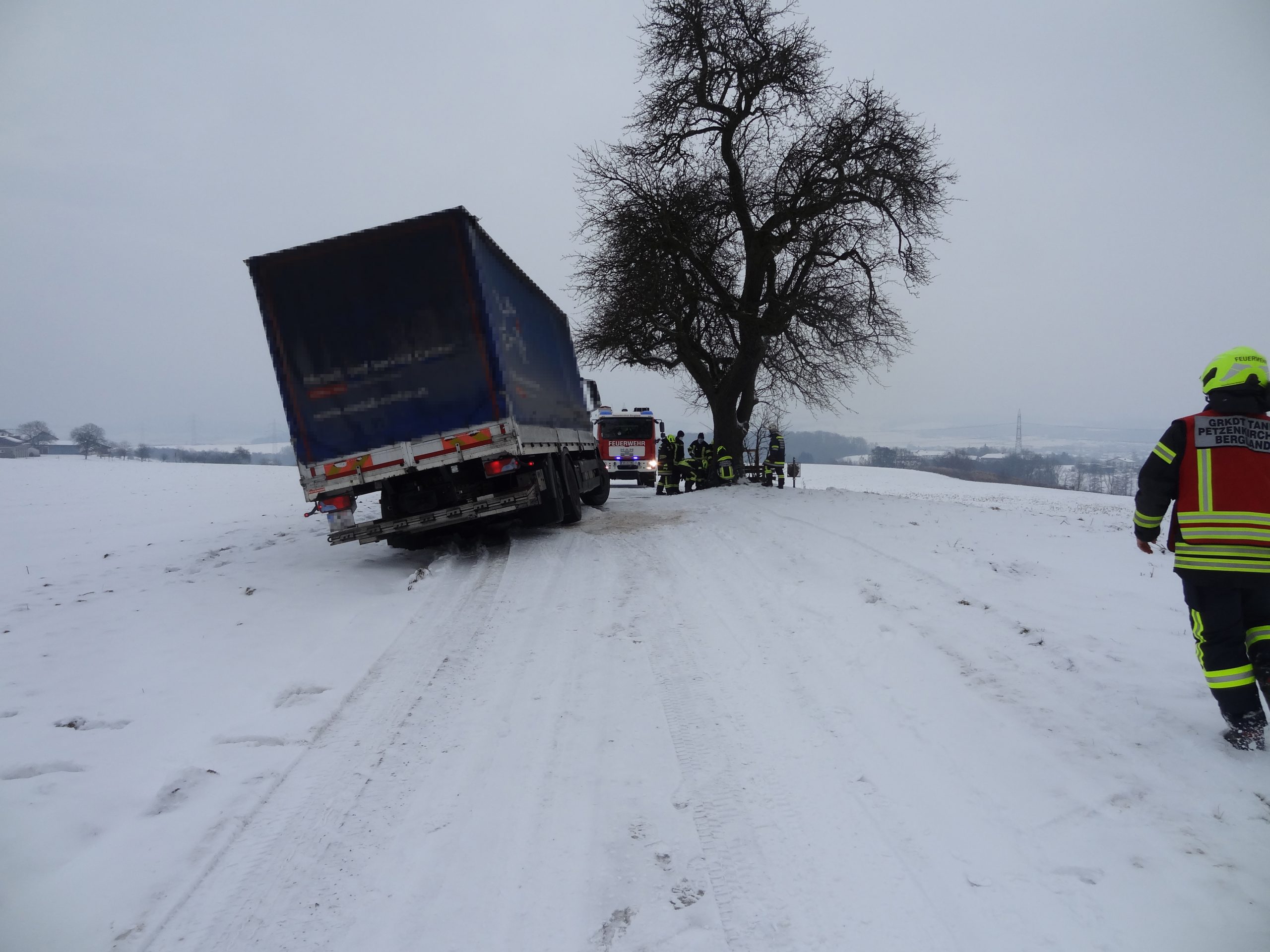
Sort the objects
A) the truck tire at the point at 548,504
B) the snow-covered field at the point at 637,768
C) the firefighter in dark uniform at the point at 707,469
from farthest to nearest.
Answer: the firefighter in dark uniform at the point at 707,469 < the truck tire at the point at 548,504 < the snow-covered field at the point at 637,768

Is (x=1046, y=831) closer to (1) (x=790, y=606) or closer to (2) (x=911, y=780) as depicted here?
(2) (x=911, y=780)

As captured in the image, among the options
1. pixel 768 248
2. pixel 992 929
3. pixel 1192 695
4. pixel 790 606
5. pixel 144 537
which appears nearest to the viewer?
pixel 992 929

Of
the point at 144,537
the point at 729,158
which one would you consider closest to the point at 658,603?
the point at 144,537

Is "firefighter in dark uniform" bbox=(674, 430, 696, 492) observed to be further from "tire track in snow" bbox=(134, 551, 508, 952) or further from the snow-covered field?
"tire track in snow" bbox=(134, 551, 508, 952)

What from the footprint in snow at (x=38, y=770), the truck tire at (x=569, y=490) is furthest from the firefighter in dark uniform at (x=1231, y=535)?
the truck tire at (x=569, y=490)

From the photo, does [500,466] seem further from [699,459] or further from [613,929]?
[699,459]

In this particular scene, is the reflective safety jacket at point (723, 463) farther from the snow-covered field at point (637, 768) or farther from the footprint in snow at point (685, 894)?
the footprint in snow at point (685, 894)

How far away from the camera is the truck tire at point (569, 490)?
1075 cm

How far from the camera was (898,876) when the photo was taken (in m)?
2.66

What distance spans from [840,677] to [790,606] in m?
1.45

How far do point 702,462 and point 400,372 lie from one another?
38.0 feet

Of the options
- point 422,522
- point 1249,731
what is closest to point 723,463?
point 422,522

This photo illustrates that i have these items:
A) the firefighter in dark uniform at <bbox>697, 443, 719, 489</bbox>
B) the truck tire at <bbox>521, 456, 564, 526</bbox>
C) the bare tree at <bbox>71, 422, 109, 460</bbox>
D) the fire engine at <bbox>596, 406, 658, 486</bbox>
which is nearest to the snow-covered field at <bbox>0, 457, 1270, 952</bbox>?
the truck tire at <bbox>521, 456, 564, 526</bbox>

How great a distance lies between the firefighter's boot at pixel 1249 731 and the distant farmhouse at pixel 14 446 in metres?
65.1
